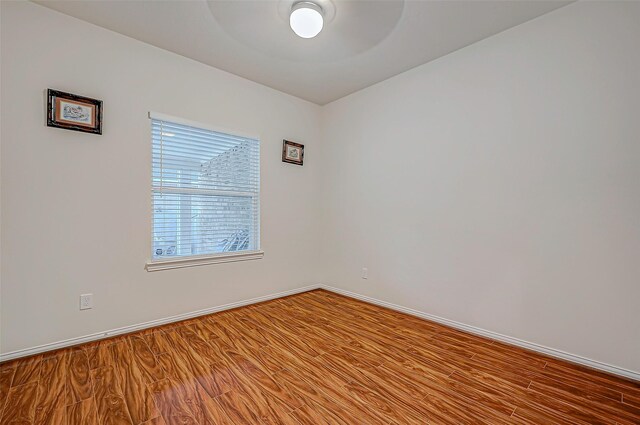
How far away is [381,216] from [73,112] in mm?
2986

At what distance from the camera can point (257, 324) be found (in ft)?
8.99

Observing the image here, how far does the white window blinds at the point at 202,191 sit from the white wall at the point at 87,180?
13 cm

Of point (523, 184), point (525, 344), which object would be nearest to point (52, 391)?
point (525, 344)

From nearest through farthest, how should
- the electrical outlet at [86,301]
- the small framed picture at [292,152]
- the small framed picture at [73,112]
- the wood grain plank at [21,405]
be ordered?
1. the wood grain plank at [21,405]
2. the small framed picture at [73,112]
3. the electrical outlet at [86,301]
4. the small framed picture at [292,152]

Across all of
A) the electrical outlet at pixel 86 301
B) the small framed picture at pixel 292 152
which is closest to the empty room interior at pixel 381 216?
the electrical outlet at pixel 86 301

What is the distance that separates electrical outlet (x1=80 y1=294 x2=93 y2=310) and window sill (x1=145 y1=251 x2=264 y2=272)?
0.45 m

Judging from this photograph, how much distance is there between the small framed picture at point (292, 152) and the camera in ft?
11.9

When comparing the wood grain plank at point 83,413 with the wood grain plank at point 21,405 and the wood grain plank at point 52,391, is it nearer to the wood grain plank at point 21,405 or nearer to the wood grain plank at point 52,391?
the wood grain plank at point 52,391

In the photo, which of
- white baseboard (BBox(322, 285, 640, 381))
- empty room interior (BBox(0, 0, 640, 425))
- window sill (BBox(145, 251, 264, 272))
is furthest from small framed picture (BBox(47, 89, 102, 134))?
white baseboard (BBox(322, 285, 640, 381))

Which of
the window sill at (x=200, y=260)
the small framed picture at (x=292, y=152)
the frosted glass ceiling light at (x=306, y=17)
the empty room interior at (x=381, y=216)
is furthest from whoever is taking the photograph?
the small framed picture at (x=292, y=152)

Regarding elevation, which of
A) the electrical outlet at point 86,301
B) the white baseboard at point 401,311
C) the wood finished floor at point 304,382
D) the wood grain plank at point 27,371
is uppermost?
the electrical outlet at point 86,301

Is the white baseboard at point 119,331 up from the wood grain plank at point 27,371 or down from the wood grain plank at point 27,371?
up

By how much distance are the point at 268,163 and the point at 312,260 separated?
147 centimetres

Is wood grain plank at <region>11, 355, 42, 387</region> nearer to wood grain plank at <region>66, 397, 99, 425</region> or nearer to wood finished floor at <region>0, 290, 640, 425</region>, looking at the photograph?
wood finished floor at <region>0, 290, 640, 425</region>
